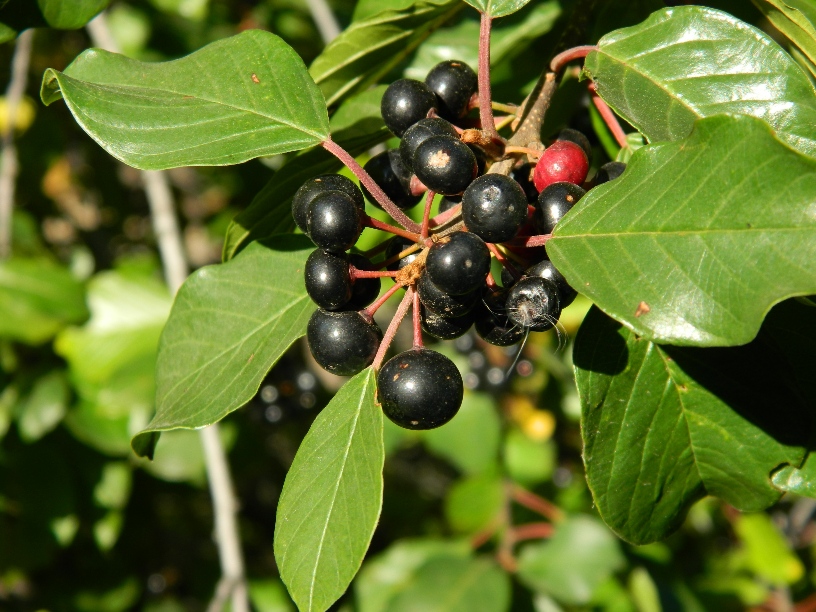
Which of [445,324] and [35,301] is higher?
[445,324]

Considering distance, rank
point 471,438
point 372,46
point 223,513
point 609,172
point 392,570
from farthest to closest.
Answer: point 392,570 < point 471,438 < point 223,513 < point 372,46 < point 609,172

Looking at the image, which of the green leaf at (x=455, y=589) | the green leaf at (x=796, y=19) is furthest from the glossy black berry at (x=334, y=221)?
the green leaf at (x=455, y=589)

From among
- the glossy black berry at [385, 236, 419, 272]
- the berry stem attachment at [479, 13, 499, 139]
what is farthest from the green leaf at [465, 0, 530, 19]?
the glossy black berry at [385, 236, 419, 272]

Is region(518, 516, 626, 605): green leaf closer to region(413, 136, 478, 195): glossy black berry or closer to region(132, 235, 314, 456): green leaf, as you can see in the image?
region(132, 235, 314, 456): green leaf

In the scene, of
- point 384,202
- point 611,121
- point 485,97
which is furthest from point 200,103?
point 611,121

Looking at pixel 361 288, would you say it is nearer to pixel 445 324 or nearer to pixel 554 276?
pixel 445 324
